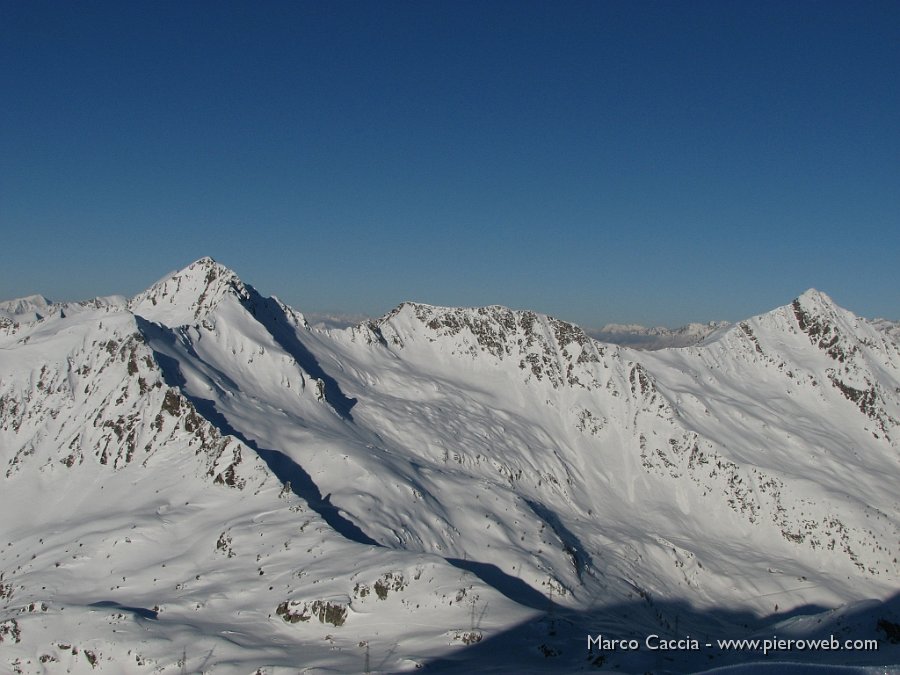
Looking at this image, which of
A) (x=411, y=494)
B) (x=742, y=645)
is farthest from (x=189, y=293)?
(x=742, y=645)

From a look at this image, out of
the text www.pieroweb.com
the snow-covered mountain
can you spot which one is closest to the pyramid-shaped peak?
the snow-covered mountain

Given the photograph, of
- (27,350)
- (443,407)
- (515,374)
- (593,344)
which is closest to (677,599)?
(443,407)

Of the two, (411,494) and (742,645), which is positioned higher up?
(411,494)

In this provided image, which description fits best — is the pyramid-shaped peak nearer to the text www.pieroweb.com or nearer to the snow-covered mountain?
the snow-covered mountain

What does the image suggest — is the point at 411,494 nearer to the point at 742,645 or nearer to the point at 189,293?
the point at 742,645

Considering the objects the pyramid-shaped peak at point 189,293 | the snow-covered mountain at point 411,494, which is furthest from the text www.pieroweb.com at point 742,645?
the pyramid-shaped peak at point 189,293
